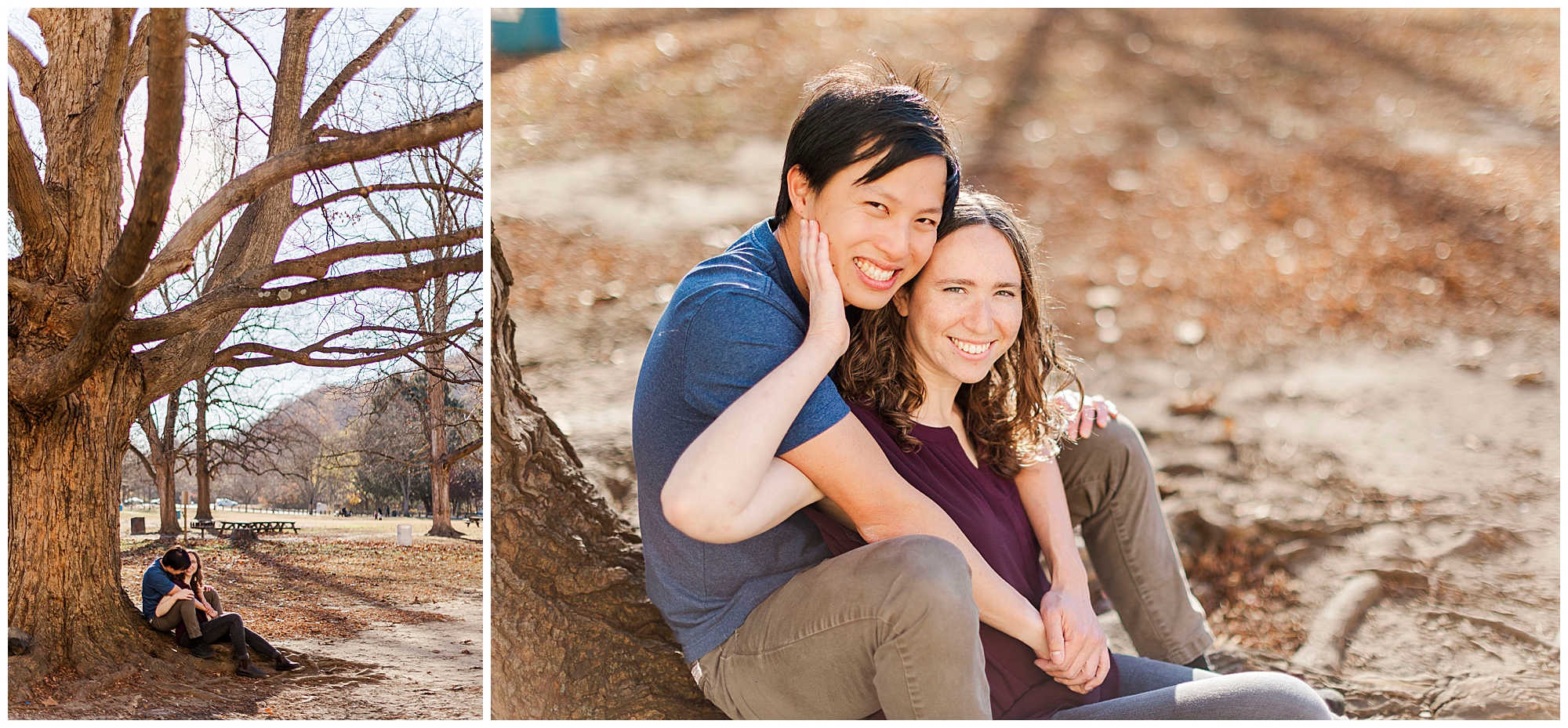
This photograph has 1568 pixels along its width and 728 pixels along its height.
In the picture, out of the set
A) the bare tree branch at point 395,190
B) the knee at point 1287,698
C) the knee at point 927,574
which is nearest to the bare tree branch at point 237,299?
the bare tree branch at point 395,190

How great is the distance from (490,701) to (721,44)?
10.1 ft

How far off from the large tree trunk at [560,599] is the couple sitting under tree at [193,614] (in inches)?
20.3

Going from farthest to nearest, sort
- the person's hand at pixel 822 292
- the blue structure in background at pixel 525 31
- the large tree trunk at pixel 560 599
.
Result: the blue structure in background at pixel 525 31
the large tree trunk at pixel 560 599
the person's hand at pixel 822 292

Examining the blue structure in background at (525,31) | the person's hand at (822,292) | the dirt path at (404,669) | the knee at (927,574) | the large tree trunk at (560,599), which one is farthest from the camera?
the blue structure in background at (525,31)

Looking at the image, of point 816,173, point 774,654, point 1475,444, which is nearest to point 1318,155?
point 1475,444

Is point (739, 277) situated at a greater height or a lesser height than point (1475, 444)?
greater

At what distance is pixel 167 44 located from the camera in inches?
70.8

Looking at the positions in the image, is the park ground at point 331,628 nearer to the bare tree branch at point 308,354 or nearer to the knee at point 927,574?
the bare tree branch at point 308,354

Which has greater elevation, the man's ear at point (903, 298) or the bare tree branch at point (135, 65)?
the bare tree branch at point (135, 65)

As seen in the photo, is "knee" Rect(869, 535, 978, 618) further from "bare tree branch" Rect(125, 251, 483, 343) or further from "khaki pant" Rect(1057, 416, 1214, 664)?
"bare tree branch" Rect(125, 251, 483, 343)

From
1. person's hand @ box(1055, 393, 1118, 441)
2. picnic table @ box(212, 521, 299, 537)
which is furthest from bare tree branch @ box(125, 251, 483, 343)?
person's hand @ box(1055, 393, 1118, 441)

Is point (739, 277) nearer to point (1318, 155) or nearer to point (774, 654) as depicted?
point (774, 654)

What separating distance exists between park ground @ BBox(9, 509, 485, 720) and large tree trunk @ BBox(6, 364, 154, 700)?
0.04 metres

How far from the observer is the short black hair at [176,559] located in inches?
82.4
